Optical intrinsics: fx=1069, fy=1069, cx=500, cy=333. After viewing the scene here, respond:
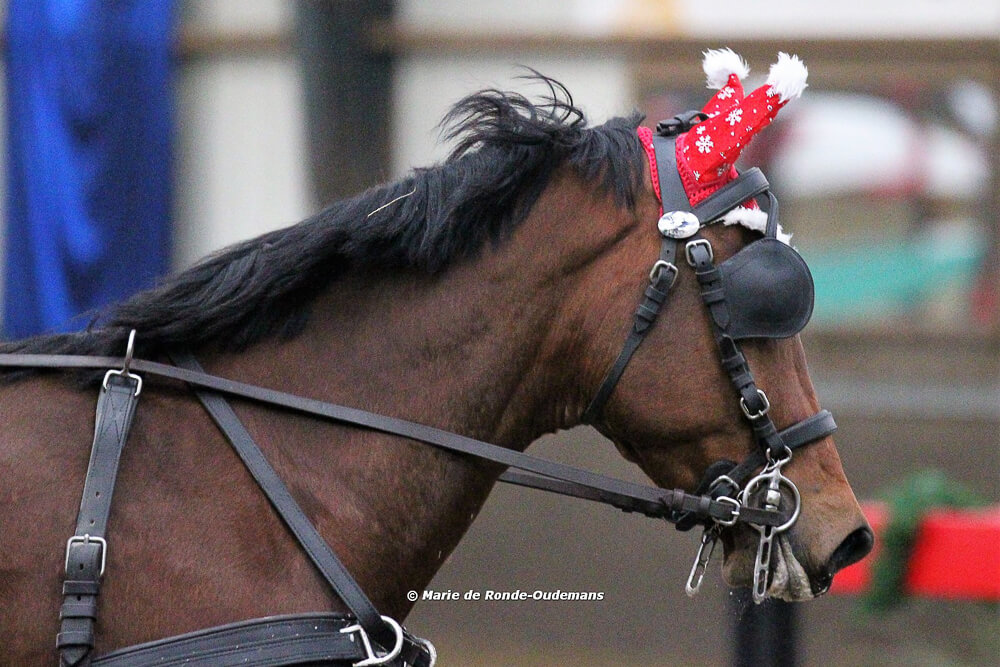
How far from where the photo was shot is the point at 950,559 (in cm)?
361

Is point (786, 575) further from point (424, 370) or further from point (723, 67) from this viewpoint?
point (723, 67)

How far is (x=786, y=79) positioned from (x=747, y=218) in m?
0.27

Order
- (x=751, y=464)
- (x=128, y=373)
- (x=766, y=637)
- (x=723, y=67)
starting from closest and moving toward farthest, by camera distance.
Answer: (x=128, y=373), (x=751, y=464), (x=723, y=67), (x=766, y=637)

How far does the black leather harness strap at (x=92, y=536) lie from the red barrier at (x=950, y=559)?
273 centimetres

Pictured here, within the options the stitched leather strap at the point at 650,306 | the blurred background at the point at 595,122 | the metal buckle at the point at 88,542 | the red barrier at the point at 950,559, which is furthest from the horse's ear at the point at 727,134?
the blurred background at the point at 595,122

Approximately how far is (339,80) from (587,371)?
340 cm

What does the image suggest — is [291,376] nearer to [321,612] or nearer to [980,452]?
[321,612]

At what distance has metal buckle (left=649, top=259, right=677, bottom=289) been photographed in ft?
5.89

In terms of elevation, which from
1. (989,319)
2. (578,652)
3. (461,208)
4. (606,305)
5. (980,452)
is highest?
(461,208)

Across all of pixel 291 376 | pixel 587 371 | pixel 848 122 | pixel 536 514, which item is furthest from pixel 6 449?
pixel 848 122

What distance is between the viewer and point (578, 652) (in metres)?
4.75

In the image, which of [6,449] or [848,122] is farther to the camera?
[848,122]

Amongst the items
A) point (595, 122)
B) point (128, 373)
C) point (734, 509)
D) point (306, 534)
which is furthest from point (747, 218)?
point (595, 122)

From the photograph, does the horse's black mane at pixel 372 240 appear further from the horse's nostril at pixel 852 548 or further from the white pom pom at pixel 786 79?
the horse's nostril at pixel 852 548
